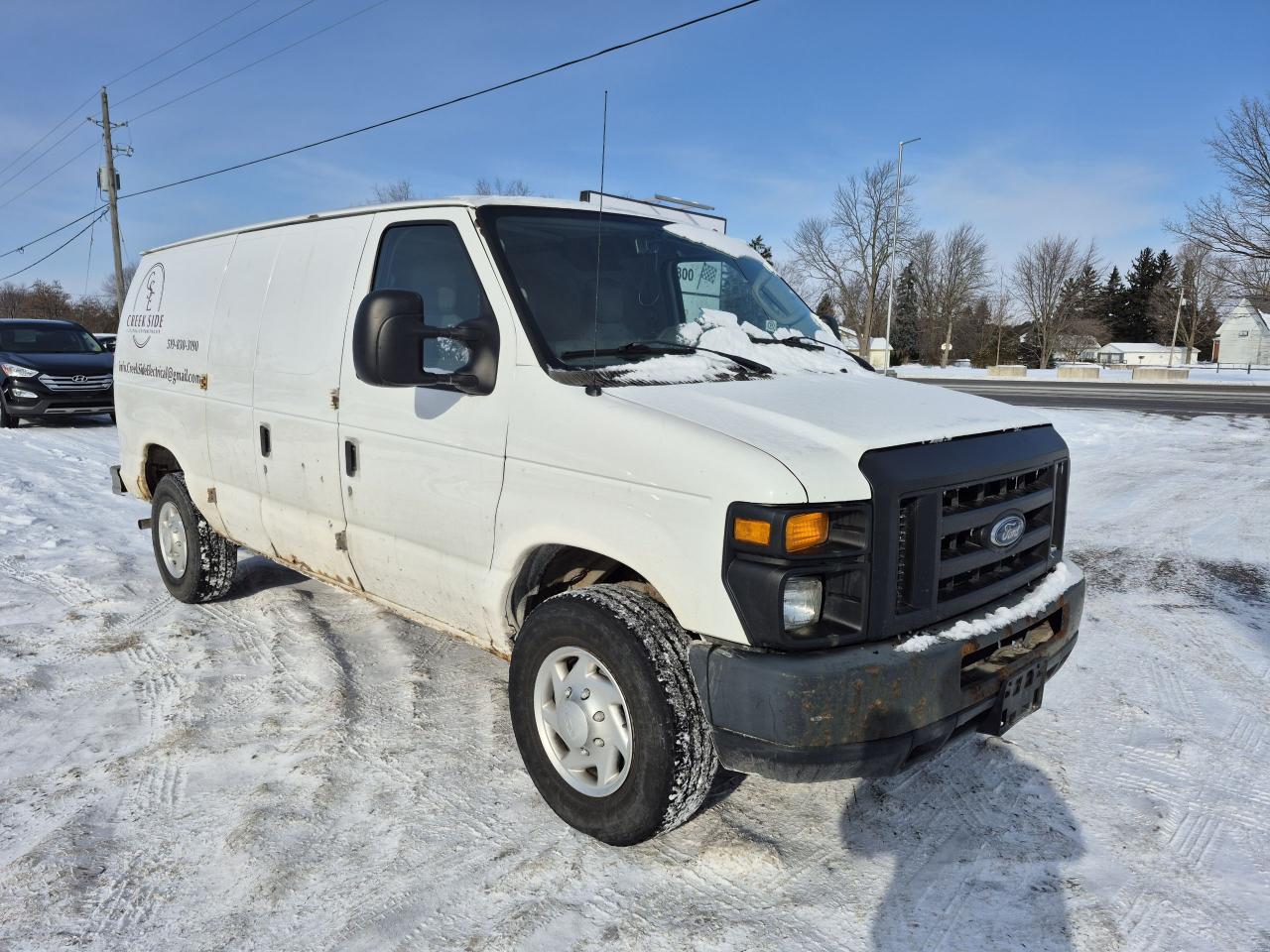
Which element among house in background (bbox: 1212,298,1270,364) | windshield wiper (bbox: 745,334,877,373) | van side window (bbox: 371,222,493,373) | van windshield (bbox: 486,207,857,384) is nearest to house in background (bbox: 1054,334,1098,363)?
house in background (bbox: 1212,298,1270,364)

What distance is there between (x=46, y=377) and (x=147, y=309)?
10021mm

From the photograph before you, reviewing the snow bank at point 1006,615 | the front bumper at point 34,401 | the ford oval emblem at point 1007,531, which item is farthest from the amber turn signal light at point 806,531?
the front bumper at point 34,401

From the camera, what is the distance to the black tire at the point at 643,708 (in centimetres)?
267

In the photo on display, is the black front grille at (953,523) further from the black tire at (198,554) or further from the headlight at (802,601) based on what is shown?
the black tire at (198,554)

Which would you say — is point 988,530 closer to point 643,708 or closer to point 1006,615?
point 1006,615

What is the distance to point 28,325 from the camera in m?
14.8

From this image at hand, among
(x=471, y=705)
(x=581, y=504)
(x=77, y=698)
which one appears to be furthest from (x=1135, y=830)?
(x=77, y=698)

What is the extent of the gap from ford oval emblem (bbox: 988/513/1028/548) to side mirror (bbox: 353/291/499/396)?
182 centimetres

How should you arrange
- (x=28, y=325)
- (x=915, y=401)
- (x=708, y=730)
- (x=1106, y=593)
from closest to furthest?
(x=708, y=730) < (x=915, y=401) < (x=1106, y=593) < (x=28, y=325)

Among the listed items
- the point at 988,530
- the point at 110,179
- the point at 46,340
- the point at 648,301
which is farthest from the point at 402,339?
the point at 110,179

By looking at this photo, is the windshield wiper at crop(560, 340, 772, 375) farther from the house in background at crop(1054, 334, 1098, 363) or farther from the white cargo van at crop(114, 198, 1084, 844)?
the house in background at crop(1054, 334, 1098, 363)

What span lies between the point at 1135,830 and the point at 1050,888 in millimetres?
536

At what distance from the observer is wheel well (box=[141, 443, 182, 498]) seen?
226 inches

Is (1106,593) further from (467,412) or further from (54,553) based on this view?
(54,553)
